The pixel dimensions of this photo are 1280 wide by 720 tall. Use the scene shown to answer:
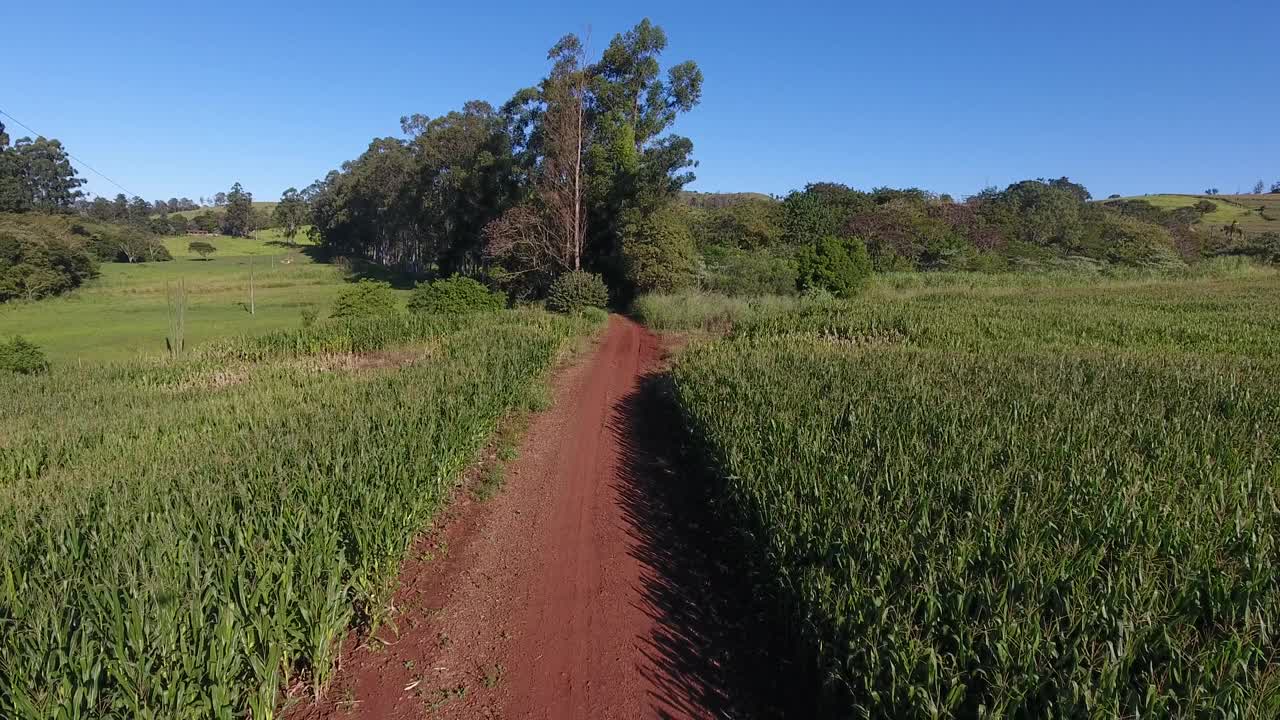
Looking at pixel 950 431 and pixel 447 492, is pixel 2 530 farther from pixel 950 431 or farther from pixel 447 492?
pixel 950 431

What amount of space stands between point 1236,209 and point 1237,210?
1.25 metres

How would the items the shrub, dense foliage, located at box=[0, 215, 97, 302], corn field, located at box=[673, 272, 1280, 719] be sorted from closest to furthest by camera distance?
corn field, located at box=[673, 272, 1280, 719], dense foliage, located at box=[0, 215, 97, 302], the shrub

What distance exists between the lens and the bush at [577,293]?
82.9ft

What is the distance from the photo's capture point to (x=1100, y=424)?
7.03 meters

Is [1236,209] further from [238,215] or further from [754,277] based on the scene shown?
[238,215]

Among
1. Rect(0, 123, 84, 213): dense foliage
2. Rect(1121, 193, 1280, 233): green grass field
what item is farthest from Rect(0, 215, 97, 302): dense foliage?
Rect(1121, 193, 1280, 233): green grass field

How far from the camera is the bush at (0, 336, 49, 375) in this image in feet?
Answer: 51.0

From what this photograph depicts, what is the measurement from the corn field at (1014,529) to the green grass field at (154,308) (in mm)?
18969

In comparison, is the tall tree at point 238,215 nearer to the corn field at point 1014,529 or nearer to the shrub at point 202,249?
the shrub at point 202,249

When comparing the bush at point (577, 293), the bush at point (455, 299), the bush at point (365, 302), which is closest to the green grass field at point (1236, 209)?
the bush at point (577, 293)

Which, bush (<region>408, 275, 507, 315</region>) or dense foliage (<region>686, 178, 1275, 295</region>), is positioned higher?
dense foliage (<region>686, 178, 1275, 295</region>)

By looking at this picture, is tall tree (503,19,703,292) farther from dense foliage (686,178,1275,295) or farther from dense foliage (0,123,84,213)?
dense foliage (0,123,84,213)

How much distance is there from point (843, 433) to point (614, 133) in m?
24.4

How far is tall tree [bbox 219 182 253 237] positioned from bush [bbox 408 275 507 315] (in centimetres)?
10286
